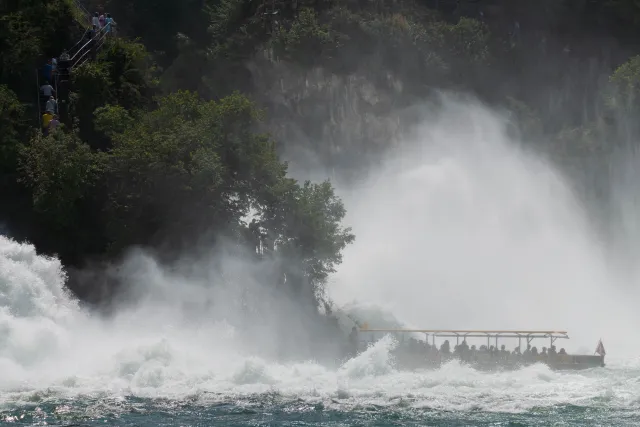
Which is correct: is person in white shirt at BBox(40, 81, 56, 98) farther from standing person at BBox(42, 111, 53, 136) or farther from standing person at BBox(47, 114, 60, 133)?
standing person at BBox(47, 114, 60, 133)

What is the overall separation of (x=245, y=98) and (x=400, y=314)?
55.0 feet

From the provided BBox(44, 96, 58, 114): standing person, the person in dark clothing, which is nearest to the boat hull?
the person in dark clothing

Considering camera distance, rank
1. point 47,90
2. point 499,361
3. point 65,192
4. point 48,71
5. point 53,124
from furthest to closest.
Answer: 1. point 48,71
2. point 47,90
3. point 53,124
4. point 65,192
5. point 499,361

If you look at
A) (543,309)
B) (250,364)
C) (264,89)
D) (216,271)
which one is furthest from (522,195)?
(250,364)

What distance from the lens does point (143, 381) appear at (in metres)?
76.0

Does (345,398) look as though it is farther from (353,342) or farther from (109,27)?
(109,27)

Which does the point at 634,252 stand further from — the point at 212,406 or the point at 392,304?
the point at 212,406

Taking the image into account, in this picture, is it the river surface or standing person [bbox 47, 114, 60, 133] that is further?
standing person [bbox 47, 114, 60, 133]

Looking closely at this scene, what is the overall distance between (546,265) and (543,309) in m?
6.17

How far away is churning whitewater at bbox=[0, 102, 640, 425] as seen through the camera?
7300 cm

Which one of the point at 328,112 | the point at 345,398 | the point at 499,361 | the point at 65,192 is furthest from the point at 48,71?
the point at 499,361

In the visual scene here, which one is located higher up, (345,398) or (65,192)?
(65,192)

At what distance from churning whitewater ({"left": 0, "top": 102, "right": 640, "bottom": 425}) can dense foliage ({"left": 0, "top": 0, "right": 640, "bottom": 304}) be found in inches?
132

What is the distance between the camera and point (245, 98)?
312 feet
